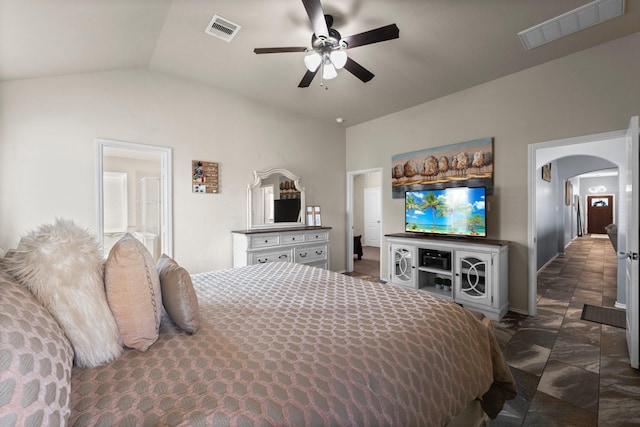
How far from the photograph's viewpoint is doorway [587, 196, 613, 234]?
11.8 m

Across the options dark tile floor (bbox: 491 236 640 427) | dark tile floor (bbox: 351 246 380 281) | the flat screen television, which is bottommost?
dark tile floor (bbox: 491 236 640 427)

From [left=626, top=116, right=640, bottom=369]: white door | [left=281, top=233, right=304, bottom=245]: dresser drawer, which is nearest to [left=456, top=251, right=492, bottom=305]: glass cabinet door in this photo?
[left=626, top=116, right=640, bottom=369]: white door

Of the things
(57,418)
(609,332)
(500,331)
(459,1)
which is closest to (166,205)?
(57,418)

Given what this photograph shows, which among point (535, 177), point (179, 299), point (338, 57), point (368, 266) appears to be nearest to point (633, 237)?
point (535, 177)

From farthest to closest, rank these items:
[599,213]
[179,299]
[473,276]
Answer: [599,213], [473,276], [179,299]

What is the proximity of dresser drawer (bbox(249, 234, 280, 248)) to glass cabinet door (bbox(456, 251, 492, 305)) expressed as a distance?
2344mm

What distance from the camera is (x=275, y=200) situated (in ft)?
14.2

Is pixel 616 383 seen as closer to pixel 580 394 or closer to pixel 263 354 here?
pixel 580 394

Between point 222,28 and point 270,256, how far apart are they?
260 centimetres

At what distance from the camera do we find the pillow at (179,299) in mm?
1195

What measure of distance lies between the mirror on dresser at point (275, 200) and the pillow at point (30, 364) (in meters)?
3.24

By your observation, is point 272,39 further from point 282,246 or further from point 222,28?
point 282,246

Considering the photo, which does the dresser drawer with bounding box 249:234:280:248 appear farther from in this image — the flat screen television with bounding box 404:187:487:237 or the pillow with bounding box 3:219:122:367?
the pillow with bounding box 3:219:122:367

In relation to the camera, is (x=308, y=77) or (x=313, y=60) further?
(x=308, y=77)
